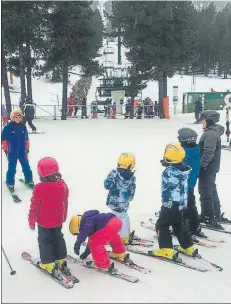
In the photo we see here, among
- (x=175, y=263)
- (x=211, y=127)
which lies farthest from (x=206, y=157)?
(x=175, y=263)

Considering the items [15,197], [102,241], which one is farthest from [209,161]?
[15,197]

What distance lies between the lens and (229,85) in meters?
55.8

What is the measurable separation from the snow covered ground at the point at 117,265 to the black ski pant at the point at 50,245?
235 millimetres

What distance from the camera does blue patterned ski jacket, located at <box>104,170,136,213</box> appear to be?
5266mm

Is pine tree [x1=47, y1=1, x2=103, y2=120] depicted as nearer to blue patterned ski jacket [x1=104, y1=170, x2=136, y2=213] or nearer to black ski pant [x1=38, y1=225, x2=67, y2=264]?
blue patterned ski jacket [x1=104, y1=170, x2=136, y2=213]

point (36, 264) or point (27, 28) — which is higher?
point (27, 28)

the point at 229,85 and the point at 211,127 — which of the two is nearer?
the point at 211,127

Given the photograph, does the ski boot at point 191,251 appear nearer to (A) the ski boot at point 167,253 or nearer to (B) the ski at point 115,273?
(A) the ski boot at point 167,253

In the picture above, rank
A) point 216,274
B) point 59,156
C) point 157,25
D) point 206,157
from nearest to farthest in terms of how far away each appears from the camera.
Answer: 1. point 216,274
2. point 206,157
3. point 59,156
4. point 157,25

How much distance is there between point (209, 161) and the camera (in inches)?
246

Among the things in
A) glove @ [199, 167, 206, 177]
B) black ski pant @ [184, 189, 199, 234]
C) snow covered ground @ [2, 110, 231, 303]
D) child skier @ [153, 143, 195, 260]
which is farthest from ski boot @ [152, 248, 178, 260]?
glove @ [199, 167, 206, 177]

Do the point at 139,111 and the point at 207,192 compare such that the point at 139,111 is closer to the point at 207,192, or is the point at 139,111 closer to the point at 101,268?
the point at 207,192

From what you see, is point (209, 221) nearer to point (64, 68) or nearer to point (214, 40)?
point (64, 68)

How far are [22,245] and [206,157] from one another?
298 centimetres
